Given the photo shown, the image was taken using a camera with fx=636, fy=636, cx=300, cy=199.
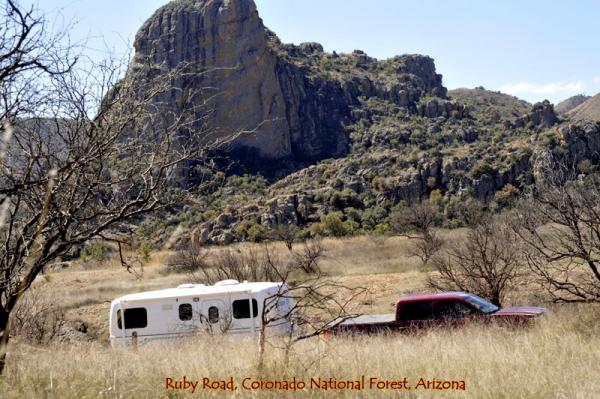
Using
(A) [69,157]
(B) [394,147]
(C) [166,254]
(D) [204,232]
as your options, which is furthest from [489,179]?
(A) [69,157]

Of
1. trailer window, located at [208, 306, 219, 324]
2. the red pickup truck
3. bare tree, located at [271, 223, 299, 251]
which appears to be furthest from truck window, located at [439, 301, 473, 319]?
bare tree, located at [271, 223, 299, 251]

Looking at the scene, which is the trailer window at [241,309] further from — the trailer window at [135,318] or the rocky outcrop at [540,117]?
the rocky outcrop at [540,117]

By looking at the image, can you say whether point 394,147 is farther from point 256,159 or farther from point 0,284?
point 0,284

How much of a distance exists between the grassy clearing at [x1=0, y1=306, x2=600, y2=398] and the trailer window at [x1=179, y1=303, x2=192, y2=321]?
8.54m

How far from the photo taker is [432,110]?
9081 cm

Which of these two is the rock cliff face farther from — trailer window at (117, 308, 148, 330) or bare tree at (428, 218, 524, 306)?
trailer window at (117, 308, 148, 330)

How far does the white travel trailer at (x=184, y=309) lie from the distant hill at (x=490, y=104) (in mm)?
78984

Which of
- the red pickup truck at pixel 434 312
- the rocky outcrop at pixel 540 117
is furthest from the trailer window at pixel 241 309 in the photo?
the rocky outcrop at pixel 540 117

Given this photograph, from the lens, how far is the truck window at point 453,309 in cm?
1338

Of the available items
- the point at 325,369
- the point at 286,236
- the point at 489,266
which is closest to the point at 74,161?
the point at 325,369

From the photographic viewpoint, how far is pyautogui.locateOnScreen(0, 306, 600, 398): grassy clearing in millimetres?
5410

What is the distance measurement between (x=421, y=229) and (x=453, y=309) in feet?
81.3

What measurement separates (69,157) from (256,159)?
78984 millimetres

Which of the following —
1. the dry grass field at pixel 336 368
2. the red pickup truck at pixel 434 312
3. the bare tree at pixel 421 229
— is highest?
the bare tree at pixel 421 229
